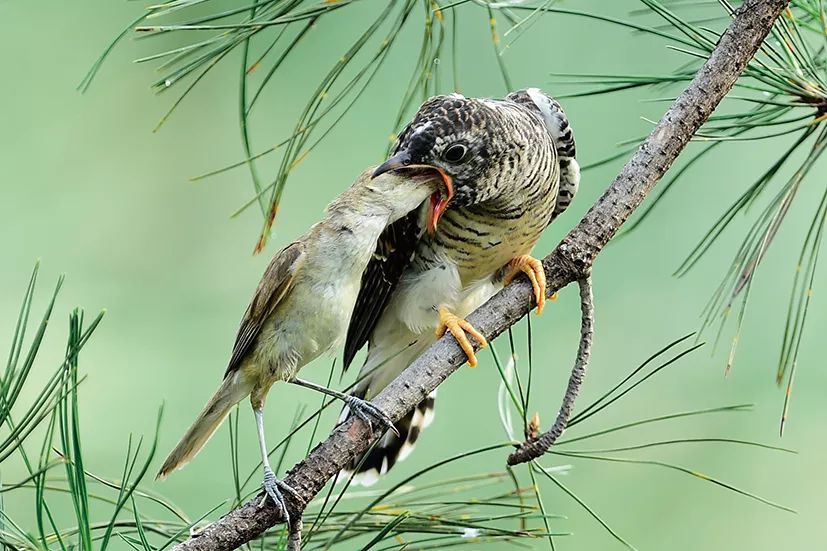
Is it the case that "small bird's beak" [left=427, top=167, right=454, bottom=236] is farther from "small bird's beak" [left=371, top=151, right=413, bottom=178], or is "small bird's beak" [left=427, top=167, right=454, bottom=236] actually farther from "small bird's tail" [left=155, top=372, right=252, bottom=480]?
"small bird's tail" [left=155, top=372, right=252, bottom=480]

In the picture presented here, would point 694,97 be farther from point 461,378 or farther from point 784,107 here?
point 461,378

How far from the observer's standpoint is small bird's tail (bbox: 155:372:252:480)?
57.2 inches

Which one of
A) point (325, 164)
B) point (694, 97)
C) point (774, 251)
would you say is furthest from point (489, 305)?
point (325, 164)

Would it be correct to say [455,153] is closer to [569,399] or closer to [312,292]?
[312,292]

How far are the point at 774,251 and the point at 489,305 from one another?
8.22 ft

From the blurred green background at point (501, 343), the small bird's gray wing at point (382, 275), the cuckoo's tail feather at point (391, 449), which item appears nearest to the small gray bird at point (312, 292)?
the small bird's gray wing at point (382, 275)

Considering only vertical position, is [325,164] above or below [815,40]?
below

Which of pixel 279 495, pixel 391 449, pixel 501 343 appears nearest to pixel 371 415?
pixel 279 495

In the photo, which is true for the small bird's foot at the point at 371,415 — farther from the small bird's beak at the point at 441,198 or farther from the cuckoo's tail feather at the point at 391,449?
the cuckoo's tail feather at the point at 391,449

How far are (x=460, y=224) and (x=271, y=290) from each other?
42 centimetres

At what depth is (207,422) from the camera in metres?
1.52

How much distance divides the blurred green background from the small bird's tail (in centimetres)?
162

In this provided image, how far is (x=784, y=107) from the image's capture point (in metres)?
1.42

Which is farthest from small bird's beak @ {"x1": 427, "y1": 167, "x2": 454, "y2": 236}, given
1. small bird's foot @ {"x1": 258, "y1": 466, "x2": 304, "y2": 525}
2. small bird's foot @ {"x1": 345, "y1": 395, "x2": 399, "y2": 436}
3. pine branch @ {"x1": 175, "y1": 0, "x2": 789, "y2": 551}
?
small bird's foot @ {"x1": 258, "y1": 466, "x2": 304, "y2": 525}
